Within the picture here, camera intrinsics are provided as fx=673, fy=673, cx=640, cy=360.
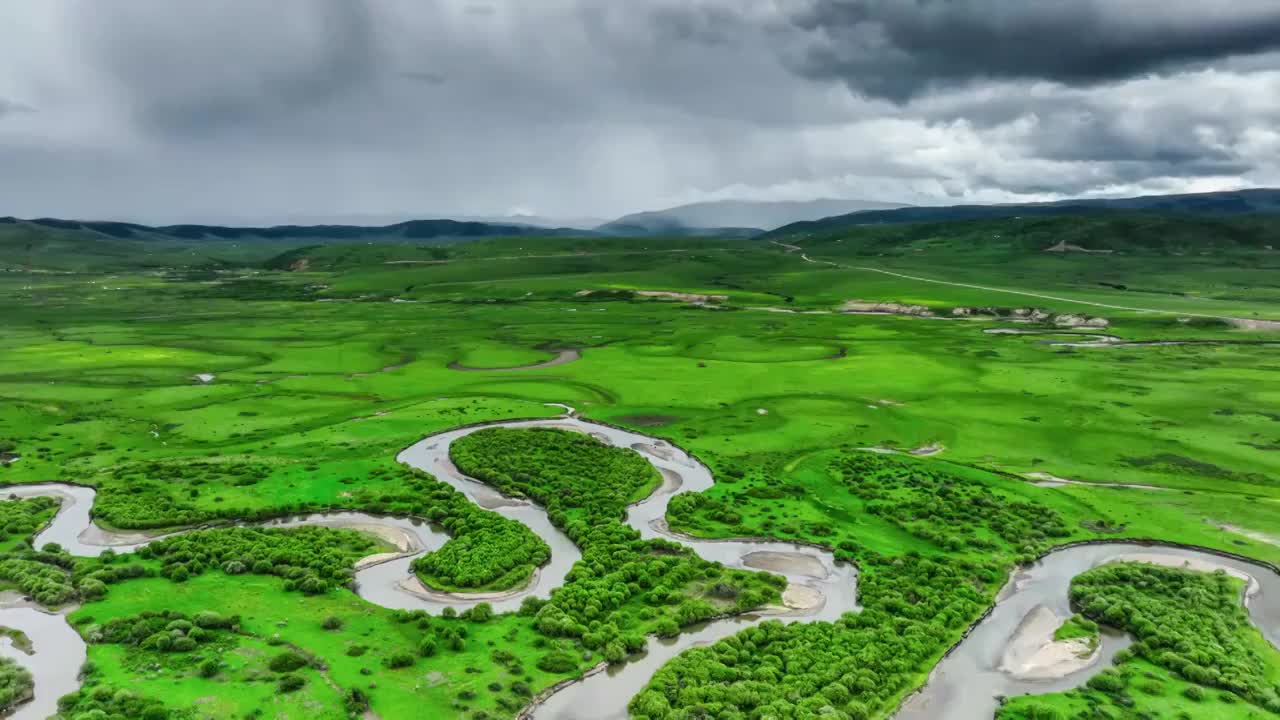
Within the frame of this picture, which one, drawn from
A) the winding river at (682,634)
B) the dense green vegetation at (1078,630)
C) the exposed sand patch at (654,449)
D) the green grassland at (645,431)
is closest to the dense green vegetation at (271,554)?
the green grassland at (645,431)

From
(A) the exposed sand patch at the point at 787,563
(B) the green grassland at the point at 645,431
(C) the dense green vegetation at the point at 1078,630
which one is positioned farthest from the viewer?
(A) the exposed sand patch at the point at 787,563

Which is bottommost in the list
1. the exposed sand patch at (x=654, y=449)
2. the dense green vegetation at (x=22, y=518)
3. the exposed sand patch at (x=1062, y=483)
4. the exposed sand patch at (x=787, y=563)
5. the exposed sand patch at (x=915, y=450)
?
the exposed sand patch at (x=787, y=563)

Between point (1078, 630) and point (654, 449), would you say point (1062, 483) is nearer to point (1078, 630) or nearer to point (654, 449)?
point (1078, 630)

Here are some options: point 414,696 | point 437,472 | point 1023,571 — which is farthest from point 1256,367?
point 414,696

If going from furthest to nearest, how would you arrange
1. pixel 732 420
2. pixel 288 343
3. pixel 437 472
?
pixel 288 343 → pixel 732 420 → pixel 437 472

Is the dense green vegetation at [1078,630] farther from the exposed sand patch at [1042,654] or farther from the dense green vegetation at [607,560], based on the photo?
the dense green vegetation at [607,560]

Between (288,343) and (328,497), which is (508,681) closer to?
(328,497)

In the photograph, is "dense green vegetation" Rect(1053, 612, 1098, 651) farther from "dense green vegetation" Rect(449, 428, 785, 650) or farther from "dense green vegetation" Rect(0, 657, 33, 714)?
"dense green vegetation" Rect(0, 657, 33, 714)
